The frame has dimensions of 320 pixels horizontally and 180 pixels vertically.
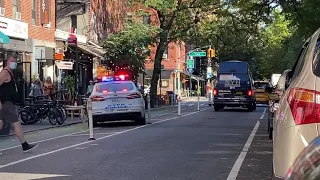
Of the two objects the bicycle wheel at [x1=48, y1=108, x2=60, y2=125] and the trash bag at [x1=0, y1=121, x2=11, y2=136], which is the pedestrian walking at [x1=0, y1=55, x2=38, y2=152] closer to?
the trash bag at [x1=0, y1=121, x2=11, y2=136]

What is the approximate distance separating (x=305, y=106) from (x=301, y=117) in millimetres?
103

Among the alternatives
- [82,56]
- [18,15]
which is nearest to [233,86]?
[82,56]

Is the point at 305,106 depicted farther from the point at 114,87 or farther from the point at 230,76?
the point at 230,76

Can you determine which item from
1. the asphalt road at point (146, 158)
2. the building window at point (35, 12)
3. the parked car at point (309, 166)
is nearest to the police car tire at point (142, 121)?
the asphalt road at point (146, 158)

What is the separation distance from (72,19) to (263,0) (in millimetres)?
20045

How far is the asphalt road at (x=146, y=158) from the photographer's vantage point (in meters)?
8.41

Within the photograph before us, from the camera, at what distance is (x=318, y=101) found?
4.60 meters

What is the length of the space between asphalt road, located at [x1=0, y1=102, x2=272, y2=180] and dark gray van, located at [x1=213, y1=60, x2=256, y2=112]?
15494mm

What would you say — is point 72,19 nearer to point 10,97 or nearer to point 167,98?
point 167,98

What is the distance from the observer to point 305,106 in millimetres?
4680

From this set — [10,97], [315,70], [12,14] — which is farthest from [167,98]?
[315,70]

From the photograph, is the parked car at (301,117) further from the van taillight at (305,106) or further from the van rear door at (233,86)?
the van rear door at (233,86)

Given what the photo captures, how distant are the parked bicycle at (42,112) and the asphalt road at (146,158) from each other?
4.48 metres

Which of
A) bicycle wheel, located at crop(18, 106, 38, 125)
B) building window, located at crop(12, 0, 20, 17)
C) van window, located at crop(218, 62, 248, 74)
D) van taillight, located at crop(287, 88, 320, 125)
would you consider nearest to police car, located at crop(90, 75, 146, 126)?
bicycle wheel, located at crop(18, 106, 38, 125)
